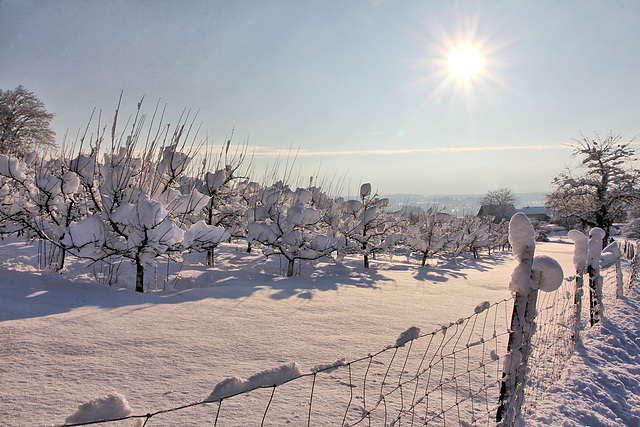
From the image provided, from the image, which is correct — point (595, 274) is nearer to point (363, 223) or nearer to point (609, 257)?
point (609, 257)

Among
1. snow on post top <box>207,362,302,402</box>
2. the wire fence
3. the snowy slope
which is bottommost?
the snowy slope

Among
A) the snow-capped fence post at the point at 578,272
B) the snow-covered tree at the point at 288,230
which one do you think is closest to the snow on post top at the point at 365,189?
the snow-covered tree at the point at 288,230

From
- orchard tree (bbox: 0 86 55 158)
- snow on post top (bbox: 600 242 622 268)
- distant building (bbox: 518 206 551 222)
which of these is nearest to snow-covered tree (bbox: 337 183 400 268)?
snow on post top (bbox: 600 242 622 268)

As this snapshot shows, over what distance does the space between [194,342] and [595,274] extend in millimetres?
5621

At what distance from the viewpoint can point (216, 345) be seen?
3049mm

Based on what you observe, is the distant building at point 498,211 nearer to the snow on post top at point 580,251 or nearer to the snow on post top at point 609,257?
the snow on post top at point 609,257

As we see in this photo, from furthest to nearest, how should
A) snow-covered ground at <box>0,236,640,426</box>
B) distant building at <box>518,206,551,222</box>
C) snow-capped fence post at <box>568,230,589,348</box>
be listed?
1. distant building at <box>518,206,551,222</box>
2. snow-capped fence post at <box>568,230,589,348</box>
3. snow-covered ground at <box>0,236,640,426</box>

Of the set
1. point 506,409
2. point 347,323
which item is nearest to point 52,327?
point 347,323

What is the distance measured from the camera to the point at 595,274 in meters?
4.87

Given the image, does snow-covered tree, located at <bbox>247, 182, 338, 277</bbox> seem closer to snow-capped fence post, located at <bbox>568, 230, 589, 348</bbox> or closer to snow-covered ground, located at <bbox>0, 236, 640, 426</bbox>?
snow-covered ground, located at <bbox>0, 236, 640, 426</bbox>

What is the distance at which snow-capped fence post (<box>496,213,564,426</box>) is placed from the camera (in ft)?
7.41

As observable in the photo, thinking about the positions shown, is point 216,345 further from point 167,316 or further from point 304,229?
point 304,229

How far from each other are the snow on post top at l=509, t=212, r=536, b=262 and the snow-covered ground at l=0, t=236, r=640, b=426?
1.38m

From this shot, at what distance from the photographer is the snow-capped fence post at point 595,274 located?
4.82 m
